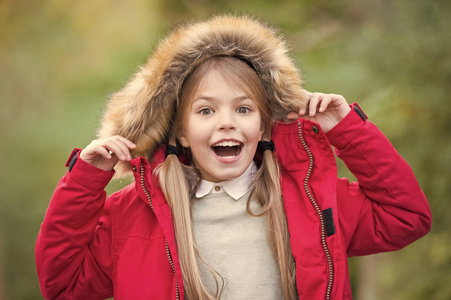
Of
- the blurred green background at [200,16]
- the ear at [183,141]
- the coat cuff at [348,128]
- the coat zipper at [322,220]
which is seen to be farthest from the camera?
the blurred green background at [200,16]

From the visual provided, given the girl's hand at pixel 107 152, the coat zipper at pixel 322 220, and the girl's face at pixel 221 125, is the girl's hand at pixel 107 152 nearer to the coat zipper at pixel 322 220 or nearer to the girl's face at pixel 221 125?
the girl's face at pixel 221 125

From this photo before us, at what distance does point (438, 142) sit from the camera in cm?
323

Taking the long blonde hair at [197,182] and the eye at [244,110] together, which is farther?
the eye at [244,110]

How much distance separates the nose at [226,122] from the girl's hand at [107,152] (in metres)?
0.32

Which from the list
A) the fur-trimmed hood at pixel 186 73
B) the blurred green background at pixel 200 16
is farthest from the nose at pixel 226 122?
the blurred green background at pixel 200 16

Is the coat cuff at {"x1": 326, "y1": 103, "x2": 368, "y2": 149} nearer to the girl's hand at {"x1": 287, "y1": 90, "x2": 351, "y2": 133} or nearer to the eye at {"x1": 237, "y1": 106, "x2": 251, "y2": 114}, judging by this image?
the girl's hand at {"x1": 287, "y1": 90, "x2": 351, "y2": 133}

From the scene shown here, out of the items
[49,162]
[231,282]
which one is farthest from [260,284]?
[49,162]

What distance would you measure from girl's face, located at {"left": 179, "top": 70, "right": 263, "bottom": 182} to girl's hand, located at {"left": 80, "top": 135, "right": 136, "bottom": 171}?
240mm

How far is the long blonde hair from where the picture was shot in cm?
177

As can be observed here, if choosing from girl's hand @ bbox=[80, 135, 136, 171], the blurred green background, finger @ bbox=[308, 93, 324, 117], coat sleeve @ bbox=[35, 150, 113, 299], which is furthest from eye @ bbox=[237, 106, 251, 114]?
the blurred green background

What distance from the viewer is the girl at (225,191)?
5.79ft

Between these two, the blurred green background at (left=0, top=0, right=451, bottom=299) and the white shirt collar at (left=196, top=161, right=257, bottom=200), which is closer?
the white shirt collar at (left=196, top=161, right=257, bottom=200)

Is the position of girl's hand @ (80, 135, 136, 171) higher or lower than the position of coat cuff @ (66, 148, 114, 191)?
higher

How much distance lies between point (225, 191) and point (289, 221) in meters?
0.26
